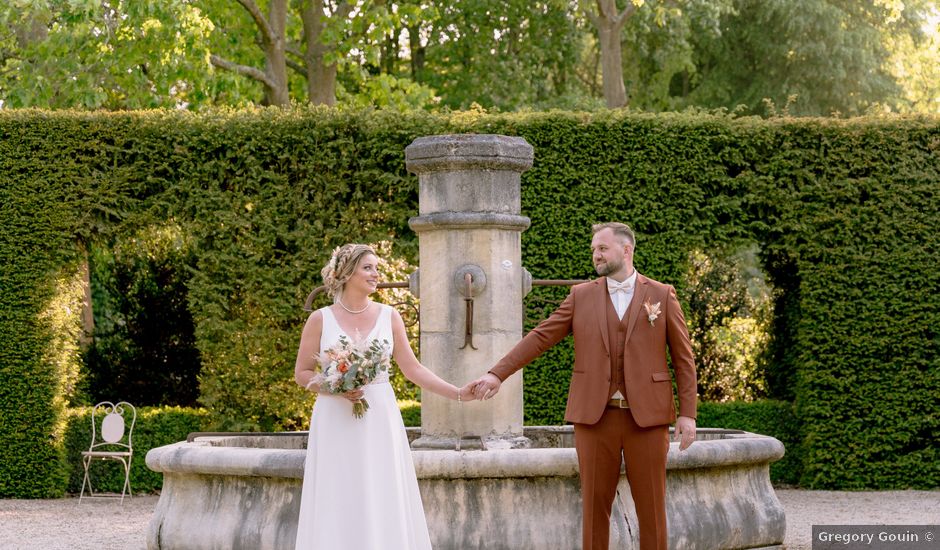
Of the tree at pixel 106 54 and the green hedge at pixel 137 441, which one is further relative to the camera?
the tree at pixel 106 54

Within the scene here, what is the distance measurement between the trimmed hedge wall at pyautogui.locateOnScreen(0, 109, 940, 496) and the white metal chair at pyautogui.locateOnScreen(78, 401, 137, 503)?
365mm

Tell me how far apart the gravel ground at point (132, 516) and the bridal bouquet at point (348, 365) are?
12.9 ft

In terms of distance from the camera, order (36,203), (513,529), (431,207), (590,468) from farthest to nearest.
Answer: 1. (36,203)
2. (431,207)
3. (513,529)
4. (590,468)

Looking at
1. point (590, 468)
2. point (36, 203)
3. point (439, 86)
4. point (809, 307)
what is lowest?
point (590, 468)

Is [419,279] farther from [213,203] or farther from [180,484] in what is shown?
[213,203]

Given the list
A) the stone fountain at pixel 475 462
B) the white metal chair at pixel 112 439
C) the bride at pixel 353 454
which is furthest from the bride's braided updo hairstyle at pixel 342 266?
the white metal chair at pixel 112 439

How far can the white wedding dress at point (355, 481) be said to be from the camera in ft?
17.5

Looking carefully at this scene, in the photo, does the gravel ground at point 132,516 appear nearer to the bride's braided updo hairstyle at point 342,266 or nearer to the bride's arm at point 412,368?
the bride's arm at point 412,368

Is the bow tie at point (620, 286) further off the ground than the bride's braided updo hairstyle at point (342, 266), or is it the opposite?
the bride's braided updo hairstyle at point (342, 266)

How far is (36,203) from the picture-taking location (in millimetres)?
11422

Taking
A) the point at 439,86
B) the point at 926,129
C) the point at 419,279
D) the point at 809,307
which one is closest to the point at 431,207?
the point at 419,279

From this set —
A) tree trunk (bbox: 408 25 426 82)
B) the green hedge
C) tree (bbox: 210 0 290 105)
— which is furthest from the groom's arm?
tree trunk (bbox: 408 25 426 82)

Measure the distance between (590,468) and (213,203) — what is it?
22.5 feet

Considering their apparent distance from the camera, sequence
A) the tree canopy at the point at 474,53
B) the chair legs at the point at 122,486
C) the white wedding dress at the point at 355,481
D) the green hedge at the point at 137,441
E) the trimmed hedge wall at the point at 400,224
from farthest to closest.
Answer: the tree canopy at the point at 474,53, the green hedge at the point at 137,441, the trimmed hedge wall at the point at 400,224, the chair legs at the point at 122,486, the white wedding dress at the point at 355,481
